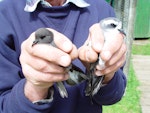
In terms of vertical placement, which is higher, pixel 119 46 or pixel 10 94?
pixel 119 46

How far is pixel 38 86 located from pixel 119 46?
0.78ft

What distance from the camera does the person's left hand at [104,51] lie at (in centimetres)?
89

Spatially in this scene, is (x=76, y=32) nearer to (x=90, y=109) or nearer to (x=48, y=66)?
(x=90, y=109)

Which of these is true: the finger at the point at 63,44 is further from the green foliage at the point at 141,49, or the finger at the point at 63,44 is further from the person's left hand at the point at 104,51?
the green foliage at the point at 141,49

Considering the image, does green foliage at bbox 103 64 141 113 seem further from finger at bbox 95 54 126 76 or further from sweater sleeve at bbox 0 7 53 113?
finger at bbox 95 54 126 76

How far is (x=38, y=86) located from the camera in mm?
950

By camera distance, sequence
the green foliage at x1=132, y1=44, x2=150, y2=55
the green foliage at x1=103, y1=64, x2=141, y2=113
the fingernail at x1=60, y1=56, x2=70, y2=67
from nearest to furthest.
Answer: the fingernail at x1=60, y1=56, x2=70, y2=67
the green foliage at x1=103, y1=64, x2=141, y2=113
the green foliage at x1=132, y1=44, x2=150, y2=55

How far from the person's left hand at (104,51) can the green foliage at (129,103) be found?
113 inches

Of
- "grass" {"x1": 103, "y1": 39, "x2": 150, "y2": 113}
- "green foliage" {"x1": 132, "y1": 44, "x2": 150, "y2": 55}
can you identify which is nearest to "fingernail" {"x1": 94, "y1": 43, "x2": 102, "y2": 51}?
"grass" {"x1": 103, "y1": 39, "x2": 150, "y2": 113}

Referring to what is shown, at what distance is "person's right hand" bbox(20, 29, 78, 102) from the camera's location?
836 millimetres

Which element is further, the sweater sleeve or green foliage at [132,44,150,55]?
green foliage at [132,44,150,55]

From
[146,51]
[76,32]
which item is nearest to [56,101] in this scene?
[76,32]

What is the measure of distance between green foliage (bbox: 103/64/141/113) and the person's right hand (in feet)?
9.68

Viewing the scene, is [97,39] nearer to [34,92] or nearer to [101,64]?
[101,64]
